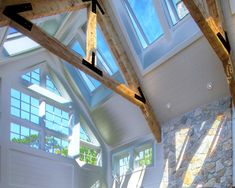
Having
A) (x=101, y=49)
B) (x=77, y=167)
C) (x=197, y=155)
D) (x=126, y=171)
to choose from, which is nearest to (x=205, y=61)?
(x=197, y=155)

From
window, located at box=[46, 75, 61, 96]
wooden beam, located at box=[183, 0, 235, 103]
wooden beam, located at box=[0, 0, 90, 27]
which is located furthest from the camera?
window, located at box=[46, 75, 61, 96]

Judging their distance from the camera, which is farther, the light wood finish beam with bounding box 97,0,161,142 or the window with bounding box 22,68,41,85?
the window with bounding box 22,68,41,85

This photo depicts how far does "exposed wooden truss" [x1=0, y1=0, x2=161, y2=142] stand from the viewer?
6055 mm

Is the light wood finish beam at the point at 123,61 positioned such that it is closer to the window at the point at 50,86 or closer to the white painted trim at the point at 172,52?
the white painted trim at the point at 172,52

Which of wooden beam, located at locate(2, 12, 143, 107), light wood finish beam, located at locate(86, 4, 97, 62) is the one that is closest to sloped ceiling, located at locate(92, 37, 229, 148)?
wooden beam, located at locate(2, 12, 143, 107)

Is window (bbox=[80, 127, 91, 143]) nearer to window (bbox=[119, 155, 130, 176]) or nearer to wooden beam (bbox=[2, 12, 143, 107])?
window (bbox=[119, 155, 130, 176])

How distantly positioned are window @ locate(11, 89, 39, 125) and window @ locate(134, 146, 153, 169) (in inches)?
106

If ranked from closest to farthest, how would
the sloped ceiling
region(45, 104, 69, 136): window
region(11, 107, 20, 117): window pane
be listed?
the sloped ceiling → region(11, 107, 20, 117): window pane → region(45, 104, 69, 136): window

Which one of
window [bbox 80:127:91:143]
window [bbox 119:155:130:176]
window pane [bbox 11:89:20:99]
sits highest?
window pane [bbox 11:89:20:99]

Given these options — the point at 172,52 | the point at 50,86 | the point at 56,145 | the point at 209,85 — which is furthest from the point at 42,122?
the point at 209,85

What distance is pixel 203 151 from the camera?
7.72 meters

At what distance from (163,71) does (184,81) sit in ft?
1.69

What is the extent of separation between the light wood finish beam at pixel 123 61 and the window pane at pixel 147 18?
0.60 meters

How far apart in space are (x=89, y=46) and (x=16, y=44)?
2.20m
